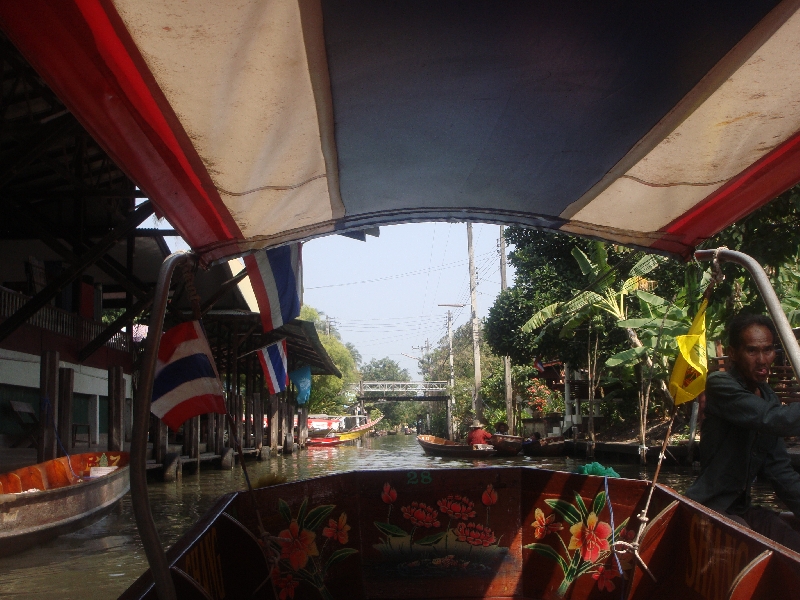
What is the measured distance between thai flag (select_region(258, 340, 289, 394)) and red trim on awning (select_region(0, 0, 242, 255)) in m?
13.4

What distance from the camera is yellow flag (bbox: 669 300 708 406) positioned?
8.41ft

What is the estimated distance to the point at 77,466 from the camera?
10.5m

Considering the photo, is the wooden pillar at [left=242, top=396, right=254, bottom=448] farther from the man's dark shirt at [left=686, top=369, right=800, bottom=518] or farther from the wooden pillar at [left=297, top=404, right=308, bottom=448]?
the man's dark shirt at [left=686, top=369, right=800, bottom=518]

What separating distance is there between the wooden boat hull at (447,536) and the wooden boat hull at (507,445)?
730 inches

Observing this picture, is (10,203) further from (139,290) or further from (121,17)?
(121,17)

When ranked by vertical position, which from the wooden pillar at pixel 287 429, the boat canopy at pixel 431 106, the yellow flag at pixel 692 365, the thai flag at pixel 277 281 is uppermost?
the boat canopy at pixel 431 106

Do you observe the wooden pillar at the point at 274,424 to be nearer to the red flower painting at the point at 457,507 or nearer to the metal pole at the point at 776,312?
the red flower painting at the point at 457,507

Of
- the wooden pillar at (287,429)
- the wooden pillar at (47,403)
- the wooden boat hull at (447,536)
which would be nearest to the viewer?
the wooden boat hull at (447,536)

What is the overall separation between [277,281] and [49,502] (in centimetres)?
521

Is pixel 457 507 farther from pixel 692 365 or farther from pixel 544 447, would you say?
pixel 544 447

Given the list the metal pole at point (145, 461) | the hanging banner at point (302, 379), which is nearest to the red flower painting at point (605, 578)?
the metal pole at point (145, 461)

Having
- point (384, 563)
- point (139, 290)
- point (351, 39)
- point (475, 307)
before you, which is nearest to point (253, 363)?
point (475, 307)

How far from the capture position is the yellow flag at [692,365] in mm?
2564

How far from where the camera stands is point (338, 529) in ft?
11.3
